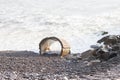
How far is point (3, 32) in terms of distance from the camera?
16.7 metres

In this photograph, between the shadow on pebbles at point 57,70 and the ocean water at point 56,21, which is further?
the ocean water at point 56,21

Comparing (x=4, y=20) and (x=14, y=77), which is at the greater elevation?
(x=4, y=20)

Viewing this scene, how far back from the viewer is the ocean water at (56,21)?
14.5m

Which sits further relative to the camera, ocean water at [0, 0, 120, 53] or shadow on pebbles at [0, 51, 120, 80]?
ocean water at [0, 0, 120, 53]

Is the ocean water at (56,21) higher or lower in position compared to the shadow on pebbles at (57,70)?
higher

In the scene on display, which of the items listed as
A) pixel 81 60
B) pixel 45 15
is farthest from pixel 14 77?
pixel 45 15

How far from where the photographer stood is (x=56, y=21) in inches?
736

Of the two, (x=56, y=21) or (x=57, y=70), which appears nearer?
(x=57, y=70)

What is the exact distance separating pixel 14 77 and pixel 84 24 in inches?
504

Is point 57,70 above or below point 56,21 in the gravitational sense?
below

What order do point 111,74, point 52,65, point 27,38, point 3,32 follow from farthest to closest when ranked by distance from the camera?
point 3,32
point 27,38
point 52,65
point 111,74

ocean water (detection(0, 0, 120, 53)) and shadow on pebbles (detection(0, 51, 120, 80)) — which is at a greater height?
ocean water (detection(0, 0, 120, 53))

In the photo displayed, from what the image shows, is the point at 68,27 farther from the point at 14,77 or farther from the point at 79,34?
the point at 14,77

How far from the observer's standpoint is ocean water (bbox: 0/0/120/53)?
14.5m
